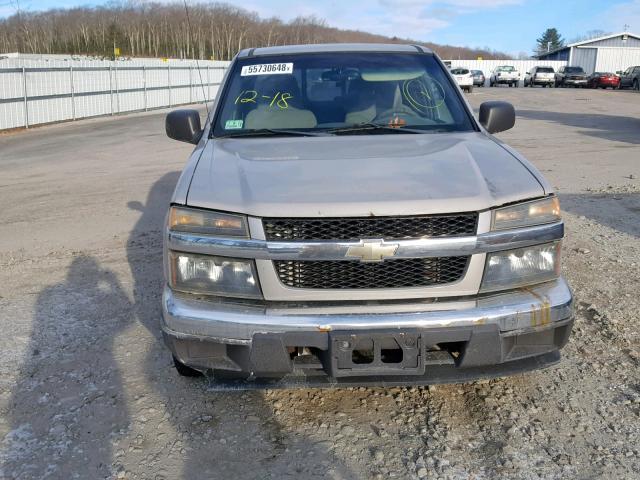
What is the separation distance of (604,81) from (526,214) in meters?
48.6

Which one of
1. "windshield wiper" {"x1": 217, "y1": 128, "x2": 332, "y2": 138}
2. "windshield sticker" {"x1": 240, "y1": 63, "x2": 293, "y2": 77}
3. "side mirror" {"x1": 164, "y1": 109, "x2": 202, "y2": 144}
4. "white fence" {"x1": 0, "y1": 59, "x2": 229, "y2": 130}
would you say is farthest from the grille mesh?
"white fence" {"x1": 0, "y1": 59, "x2": 229, "y2": 130}

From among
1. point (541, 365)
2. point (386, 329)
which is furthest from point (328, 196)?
point (541, 365)

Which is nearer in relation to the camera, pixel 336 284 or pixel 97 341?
pixel 336 284

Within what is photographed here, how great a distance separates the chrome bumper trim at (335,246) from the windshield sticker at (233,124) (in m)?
1.36

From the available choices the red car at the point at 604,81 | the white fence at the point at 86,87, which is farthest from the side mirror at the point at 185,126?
the red car at the point at 604,81

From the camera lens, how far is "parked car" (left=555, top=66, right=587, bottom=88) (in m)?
47.5

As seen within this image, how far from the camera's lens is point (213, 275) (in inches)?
113

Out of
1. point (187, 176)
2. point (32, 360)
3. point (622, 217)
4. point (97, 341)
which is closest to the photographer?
point (187, 176)

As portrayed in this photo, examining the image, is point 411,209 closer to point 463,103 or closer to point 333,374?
point 333,374

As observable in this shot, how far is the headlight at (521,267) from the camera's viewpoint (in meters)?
2.83

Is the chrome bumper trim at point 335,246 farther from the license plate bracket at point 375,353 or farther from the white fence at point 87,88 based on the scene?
the white fence at point 87,88

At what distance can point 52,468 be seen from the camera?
9.09ft

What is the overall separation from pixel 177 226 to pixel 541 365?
5.98 feet

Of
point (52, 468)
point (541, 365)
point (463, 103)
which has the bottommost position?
point (52, 468)
